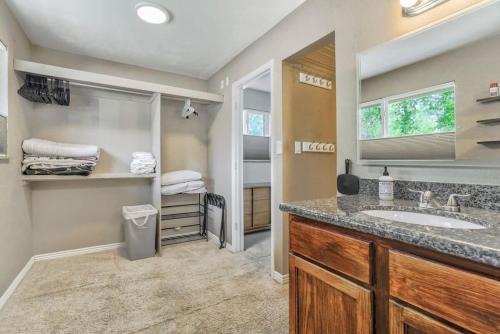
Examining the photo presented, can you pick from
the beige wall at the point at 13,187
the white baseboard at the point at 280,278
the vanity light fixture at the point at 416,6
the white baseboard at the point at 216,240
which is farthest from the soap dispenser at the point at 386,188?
the beige wall at the point at 13,187

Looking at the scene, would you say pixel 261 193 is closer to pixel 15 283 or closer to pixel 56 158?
pixel 56 158

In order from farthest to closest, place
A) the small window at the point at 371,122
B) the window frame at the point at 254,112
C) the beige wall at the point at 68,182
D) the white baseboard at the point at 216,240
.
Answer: the window frame at the point at 254,112 < the white baseboard at the point at 216,240 < the beige wall at the point at 68,182 < the small window at the point at 371,122

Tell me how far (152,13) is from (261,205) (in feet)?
9.59

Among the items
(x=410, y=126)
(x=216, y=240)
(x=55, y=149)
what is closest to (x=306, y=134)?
(x=410, y=126)

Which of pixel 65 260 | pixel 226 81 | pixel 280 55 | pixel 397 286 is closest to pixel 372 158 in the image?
pixel 397 286

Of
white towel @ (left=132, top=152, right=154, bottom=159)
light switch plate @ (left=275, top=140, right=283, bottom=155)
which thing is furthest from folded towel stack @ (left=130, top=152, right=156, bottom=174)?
light switch plate @ (left=275, top=140, right=283, bottom=155)

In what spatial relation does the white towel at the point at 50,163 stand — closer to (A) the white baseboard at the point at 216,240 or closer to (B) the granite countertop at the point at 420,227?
(A) the white baseboard at the point at 216,240

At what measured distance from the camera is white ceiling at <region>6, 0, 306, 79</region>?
2023mm

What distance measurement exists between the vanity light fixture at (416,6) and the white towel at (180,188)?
107 inches

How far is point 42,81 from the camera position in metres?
2.37

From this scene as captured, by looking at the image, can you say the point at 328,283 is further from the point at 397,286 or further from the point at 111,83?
the point at 111,83

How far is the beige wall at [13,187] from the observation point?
6.34 feet

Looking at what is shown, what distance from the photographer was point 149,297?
200cm

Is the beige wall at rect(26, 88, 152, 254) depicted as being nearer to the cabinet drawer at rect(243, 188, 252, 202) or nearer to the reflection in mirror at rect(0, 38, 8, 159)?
the reflection in mirror at rect(0, 38, 8, 159)
